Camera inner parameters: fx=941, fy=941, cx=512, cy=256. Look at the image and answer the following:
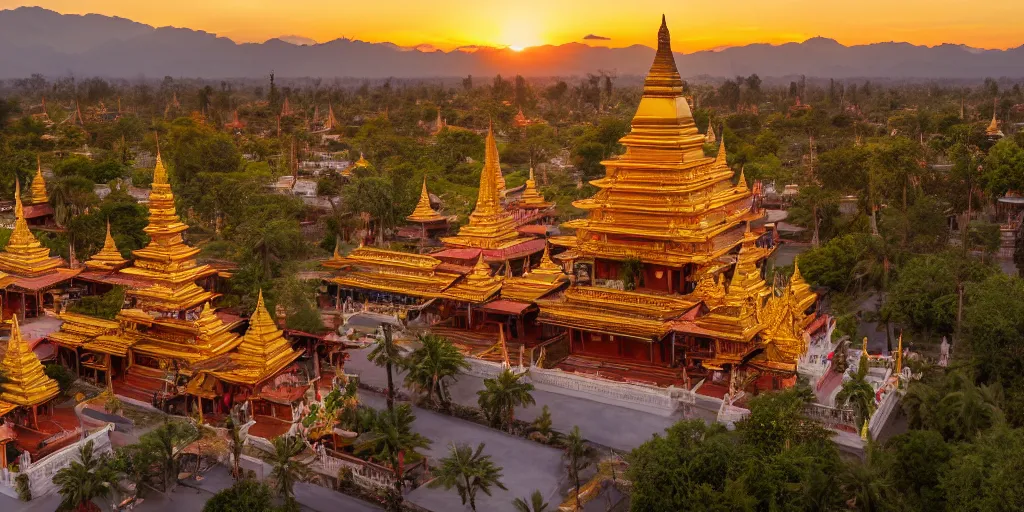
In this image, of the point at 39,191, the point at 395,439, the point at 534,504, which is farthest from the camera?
the point at 39,191

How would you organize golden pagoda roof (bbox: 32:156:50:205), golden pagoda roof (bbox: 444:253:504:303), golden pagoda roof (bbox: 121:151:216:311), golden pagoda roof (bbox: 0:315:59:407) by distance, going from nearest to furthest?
golden pagoda roof (bbox: 0:315:59:407) < golden pagoda roof (bbox: 121:151:216:311) < golden pagoda roof (bbox: 444:253:504:303) < golden pagoda roof (bbox: 32:156:50:205)

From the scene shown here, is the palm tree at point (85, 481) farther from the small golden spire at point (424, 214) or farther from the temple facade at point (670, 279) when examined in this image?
the small golden spire at point (424, 214)

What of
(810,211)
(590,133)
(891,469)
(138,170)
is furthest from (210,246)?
(590,133)

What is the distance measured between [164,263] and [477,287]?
8.63 metres

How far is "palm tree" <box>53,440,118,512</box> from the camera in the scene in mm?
16547

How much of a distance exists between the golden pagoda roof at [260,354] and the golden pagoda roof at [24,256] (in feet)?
39.7

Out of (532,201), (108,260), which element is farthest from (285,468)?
(532,201)

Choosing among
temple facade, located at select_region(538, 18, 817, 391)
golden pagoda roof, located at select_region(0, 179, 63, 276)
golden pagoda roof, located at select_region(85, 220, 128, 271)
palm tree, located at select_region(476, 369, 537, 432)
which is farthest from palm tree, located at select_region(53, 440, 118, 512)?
golden pagoda roof, located at select_region(85, 220, 128, 271)

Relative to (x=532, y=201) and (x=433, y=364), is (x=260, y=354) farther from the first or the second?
(x=532, y=201)

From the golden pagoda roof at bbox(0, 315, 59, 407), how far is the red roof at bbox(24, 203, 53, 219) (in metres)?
22.2

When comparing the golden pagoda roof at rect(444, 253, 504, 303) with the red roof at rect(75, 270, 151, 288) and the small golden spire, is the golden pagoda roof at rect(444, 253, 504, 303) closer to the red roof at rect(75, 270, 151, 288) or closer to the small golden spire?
the red roof at rect(75, 270, 151, 288)

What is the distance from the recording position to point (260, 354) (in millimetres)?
21109

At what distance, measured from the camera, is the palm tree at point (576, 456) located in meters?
17.7

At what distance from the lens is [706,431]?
17.1 m
